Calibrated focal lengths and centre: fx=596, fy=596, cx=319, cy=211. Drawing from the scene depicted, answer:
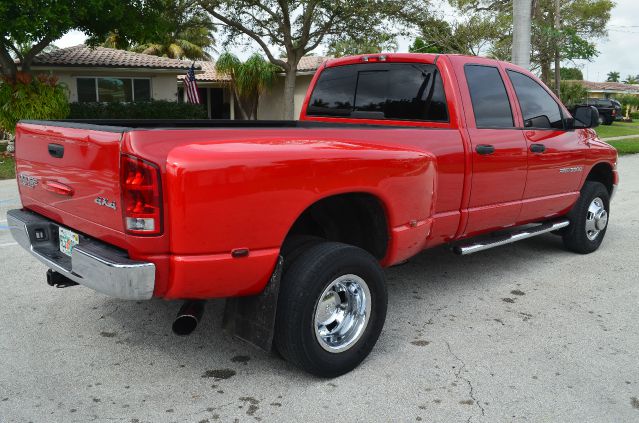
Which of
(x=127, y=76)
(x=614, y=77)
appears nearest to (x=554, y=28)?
(x=127, y=76)

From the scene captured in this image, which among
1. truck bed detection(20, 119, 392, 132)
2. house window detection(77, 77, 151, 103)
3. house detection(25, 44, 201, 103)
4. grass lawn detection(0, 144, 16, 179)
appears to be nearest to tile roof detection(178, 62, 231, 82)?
house detection(25, 44, 201, 103)

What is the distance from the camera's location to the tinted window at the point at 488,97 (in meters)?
4.63

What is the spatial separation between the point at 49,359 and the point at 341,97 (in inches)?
122

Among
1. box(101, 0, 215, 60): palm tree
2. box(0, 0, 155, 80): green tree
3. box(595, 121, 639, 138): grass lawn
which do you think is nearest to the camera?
box(0, 0, 155, 80): green tree

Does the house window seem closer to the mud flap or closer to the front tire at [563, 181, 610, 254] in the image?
the front tire at [563, 181, 610, 254]

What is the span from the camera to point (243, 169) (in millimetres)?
2852

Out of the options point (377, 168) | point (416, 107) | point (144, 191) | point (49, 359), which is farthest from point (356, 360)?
point (416, 107)

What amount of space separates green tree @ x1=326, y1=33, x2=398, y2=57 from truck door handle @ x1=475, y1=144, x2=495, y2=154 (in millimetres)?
20680

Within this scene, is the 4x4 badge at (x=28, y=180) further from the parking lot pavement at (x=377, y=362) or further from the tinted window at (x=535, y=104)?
the tinted window at (x=535, y=104)

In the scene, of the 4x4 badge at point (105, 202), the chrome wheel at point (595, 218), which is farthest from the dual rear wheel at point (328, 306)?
the chrome wheel at point (595, 218)

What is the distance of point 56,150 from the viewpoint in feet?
10.8

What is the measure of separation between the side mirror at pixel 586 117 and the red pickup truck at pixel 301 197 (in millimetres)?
579

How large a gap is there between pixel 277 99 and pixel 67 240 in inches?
1148

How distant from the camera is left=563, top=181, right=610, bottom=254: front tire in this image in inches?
233
